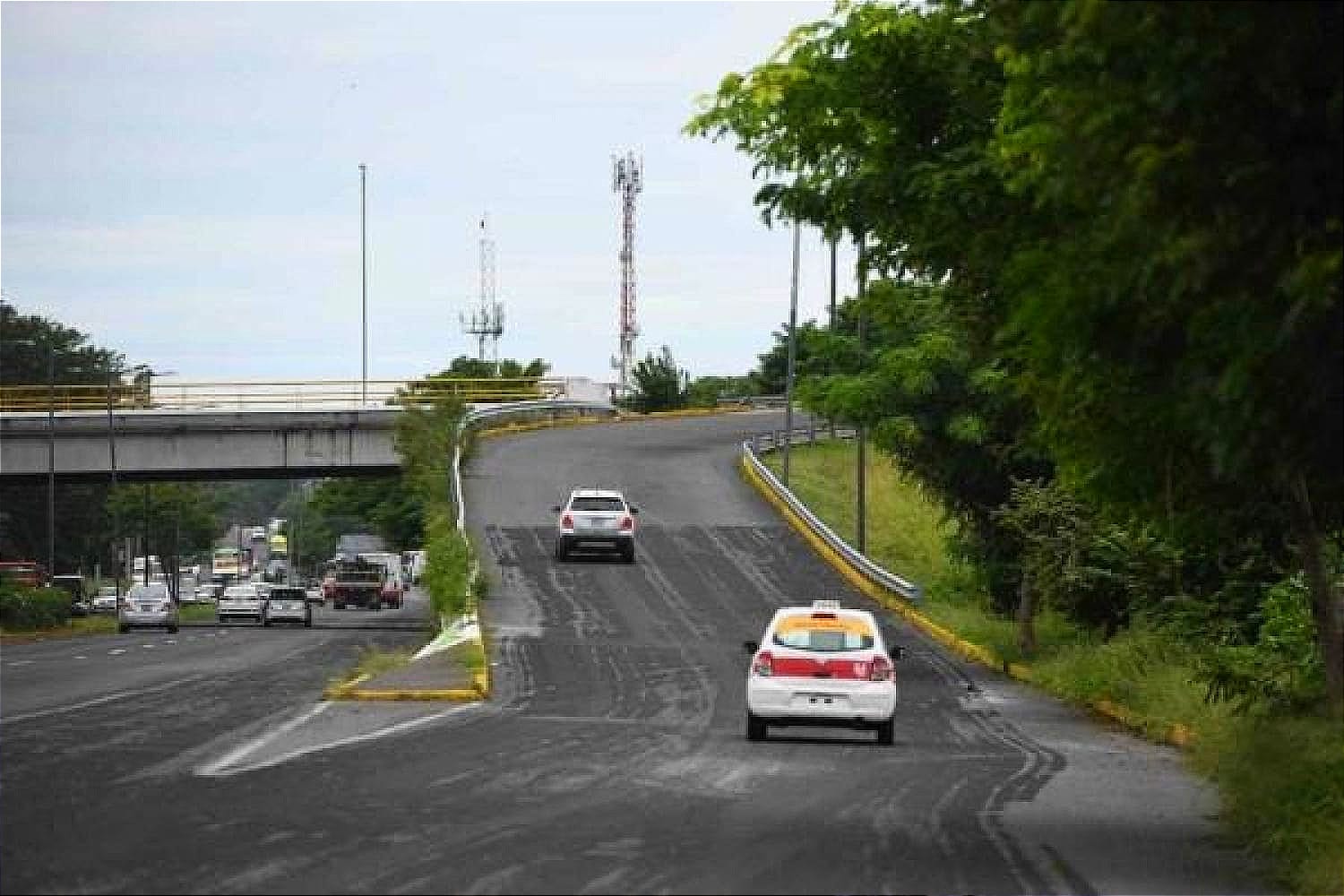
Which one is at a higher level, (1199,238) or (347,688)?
(1199,238)

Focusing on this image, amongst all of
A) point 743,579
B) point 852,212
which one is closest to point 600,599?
point 743,579

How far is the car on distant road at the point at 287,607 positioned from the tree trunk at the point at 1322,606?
2503 inches

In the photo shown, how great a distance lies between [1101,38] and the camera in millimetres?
13297

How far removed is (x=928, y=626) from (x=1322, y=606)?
28587mm

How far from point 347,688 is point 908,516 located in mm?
34009

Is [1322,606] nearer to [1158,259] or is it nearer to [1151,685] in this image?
[1158,259]

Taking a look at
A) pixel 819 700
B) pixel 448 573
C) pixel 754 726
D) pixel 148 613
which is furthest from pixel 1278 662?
pixel 148 613

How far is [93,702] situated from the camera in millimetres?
34500

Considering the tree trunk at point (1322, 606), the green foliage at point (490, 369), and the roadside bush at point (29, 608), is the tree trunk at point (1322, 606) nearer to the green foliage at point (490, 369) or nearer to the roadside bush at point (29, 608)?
the roadside bush at point (29, 608)

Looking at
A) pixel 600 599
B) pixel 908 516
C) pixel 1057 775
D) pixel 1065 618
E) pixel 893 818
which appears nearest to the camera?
pixel 893 818

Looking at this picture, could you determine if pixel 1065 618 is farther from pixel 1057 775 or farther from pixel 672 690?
pixel 1057 775

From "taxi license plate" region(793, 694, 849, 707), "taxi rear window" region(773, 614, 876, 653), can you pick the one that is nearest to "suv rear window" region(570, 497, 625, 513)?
"taxi rear window" region(773, 614, 876, 653)

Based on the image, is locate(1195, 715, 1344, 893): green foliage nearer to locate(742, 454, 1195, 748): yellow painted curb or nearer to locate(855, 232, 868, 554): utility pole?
locate(855, 232, 868, 554): utility pole

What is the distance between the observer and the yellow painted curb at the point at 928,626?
32.6 meters
